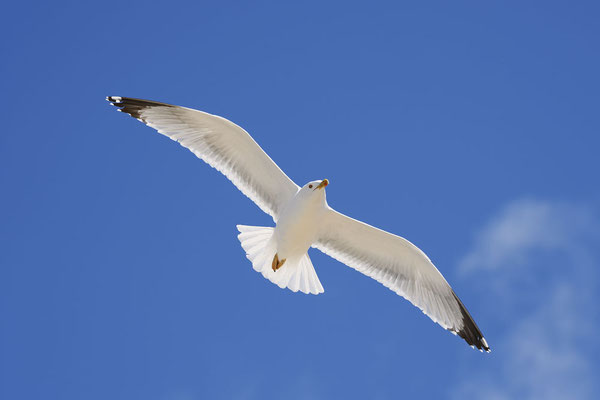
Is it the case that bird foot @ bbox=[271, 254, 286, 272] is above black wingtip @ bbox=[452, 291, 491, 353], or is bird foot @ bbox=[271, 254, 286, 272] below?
below

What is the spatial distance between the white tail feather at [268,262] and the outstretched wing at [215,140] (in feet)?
1.25

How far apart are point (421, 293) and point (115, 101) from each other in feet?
10.9

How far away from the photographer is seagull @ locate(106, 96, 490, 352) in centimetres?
797

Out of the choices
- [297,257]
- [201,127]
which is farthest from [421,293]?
[201,127]

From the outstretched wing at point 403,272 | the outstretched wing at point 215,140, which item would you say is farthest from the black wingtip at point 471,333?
the outstretched wing at point 215,140

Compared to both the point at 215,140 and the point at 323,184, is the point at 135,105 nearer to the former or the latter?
the point at 215,140

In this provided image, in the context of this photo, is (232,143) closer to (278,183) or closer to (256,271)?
(278,183)

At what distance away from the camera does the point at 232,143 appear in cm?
808

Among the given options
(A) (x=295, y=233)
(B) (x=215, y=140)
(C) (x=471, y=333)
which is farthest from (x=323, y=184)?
(C) (x=471, y=333)

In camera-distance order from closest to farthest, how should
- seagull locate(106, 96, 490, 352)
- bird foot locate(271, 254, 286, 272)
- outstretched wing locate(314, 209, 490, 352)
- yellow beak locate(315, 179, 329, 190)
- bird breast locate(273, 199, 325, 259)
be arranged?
yellow beak locate(315, 179, 329, 190) < bird breast locate(273, 199, 325, 259) < seagull locate(106, 96, 490, 352) < bird foot locate(271, 254, 286, 272) < outstretched wing locate(314, 209, 490, 352)

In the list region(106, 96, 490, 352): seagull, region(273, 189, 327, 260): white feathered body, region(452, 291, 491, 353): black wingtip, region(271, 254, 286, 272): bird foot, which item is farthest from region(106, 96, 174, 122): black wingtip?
region(452, 291, 491, 353): black wingtip

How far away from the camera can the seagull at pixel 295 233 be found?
797 cm

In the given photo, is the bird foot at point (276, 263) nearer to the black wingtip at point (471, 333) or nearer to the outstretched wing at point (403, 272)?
the outstretched wing at point (403, 272)

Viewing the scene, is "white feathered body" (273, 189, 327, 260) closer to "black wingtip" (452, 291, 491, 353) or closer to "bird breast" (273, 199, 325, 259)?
"bird breast" (273, 199, 325, 259)
